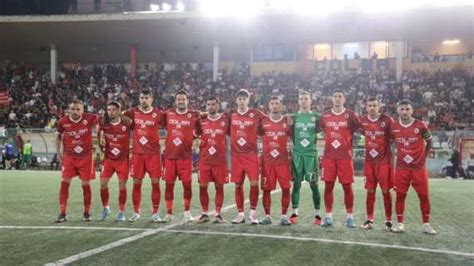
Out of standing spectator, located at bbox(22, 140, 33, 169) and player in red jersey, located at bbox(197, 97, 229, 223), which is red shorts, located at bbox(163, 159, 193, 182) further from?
standing spectator, located at bbox(22, 140, 33, 169)

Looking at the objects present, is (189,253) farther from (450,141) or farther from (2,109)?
(2,109)

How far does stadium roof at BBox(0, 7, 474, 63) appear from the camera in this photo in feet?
99.9

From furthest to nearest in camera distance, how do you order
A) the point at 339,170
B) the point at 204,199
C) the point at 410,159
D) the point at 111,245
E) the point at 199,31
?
the point at 199,31, the point at 204,199, the point at 339,170, the point at 410,159, the point at 111,245

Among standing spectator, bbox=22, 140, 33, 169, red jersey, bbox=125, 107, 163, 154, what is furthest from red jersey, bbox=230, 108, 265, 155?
standing spectator, bbox=22, 140, 33, 169

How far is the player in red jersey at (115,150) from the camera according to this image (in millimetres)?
9188

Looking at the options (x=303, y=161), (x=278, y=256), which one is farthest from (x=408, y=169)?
(x=278, y=256)

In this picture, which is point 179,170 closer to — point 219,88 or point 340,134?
point 340,134

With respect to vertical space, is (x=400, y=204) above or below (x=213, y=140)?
below

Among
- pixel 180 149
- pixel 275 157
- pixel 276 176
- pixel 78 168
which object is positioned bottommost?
pixel 276 176

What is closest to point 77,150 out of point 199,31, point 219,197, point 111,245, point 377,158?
point 219,197

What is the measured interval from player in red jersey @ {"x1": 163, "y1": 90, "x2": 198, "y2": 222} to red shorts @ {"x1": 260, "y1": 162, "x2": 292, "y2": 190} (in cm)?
116

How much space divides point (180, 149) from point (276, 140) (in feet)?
4.92

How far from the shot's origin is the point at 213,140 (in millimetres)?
9070

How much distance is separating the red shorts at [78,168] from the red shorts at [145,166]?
667 millimetres
